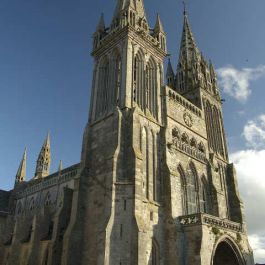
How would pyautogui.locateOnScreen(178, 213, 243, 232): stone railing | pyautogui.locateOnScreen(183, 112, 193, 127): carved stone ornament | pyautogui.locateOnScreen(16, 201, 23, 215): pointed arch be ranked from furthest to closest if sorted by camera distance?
1. pyautogui.locateOnScreen(16, 201, 23, 215): pointed arch
2. pyautogui.locateOnScreen(183, 112, 193, 127): carved stone ornament
3. pyautogui.locateOnScreen(178, 213, 243, 232): stone railing

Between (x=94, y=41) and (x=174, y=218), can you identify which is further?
(x=94, y=41)

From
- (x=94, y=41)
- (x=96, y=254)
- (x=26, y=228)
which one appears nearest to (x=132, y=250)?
(x=96, y=254)

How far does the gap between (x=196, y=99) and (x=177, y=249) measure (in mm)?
19368

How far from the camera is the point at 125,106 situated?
85.9 ft

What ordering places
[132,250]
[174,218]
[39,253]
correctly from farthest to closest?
[39,253] < [174,218] < [132,250]

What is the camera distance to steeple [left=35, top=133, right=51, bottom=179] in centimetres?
5284

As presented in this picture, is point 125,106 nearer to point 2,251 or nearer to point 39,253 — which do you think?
point 39,253

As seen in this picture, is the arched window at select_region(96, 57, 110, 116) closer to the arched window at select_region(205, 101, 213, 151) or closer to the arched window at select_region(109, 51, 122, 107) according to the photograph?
the arched window at select_region(109, 51, 122, 107)

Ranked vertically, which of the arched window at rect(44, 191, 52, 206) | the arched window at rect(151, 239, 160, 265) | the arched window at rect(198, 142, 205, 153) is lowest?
the arched window at rect(151, 239, 160, 265)

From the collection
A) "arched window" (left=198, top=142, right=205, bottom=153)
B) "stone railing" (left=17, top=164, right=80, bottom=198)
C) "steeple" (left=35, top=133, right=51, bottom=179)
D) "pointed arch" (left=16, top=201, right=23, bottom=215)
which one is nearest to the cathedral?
"arched window" (left=198, top=142, right=205, bottom=153)

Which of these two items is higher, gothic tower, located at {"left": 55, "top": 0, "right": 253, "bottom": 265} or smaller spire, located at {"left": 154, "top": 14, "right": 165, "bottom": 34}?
smaller spire, located at {"left": 154, "top": 14, "right": 165, "bottom": 34}

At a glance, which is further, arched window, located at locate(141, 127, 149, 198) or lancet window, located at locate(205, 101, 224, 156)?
lancet window, located at locate(205, 101, 224, 156)

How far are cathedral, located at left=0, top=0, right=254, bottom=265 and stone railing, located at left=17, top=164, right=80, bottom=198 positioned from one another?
256 mm

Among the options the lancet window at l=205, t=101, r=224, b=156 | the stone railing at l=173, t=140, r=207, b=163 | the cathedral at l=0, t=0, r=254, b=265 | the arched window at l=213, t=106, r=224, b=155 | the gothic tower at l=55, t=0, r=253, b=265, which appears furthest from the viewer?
the arched window at l=213, t=106, r=224, b=155
